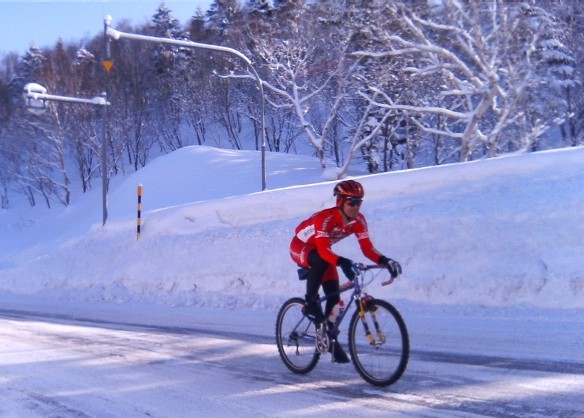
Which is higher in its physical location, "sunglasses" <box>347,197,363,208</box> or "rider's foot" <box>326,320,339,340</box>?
"sunglasses" <box>347,197,363,208</box>

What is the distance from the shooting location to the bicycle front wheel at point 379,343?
6.07m

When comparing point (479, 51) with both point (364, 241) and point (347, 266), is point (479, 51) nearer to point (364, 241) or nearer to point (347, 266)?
point (364, 241)

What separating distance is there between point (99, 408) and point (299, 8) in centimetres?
3224

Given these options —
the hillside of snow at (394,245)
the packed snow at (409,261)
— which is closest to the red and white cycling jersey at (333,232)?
the packed snow at (409,261)

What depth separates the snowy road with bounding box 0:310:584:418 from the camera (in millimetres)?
5613

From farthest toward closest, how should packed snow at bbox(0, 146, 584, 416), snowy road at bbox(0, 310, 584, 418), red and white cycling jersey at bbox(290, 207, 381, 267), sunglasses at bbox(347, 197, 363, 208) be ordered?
packed snow at bbox(0, 146, 584, 416)
red and white cycling jersey at bbox(290, 207, 381, 267)
sunglasses at bbox(347, 197, 363, 208)
snowy road at bbox(0, 310, 584, 418)

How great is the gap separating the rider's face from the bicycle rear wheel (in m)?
1.10

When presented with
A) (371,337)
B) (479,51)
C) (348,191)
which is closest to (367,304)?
(371,337)

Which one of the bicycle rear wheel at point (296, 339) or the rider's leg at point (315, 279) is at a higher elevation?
the rider's leg at point (315, 279)

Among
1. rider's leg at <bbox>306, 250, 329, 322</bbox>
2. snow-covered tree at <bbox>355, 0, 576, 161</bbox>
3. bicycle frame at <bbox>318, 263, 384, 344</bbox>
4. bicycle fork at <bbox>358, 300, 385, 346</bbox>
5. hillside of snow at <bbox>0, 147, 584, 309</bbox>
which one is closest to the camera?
bicycle fork at <bbox>358, 300, 385, 346</bbox>

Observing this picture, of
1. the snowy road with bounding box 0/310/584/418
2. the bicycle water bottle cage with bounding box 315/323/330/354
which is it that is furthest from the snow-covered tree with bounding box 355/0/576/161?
the bicycle water bottle cage with bounding box 315/323/330/354

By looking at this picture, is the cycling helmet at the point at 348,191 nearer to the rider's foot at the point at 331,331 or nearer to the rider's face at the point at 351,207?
the rider's face at the point at 351,207

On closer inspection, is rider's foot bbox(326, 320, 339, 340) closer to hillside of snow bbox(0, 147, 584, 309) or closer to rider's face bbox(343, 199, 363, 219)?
rider's face bbox(343, 199, 363, 219)

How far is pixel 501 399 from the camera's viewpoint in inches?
221
